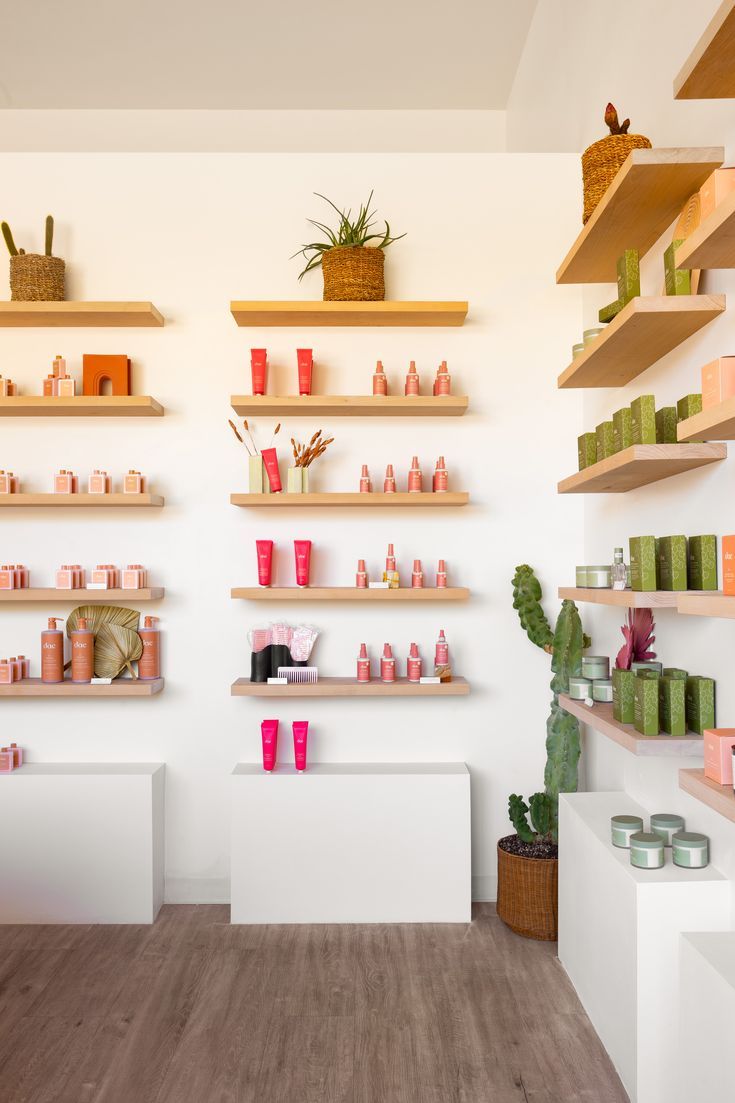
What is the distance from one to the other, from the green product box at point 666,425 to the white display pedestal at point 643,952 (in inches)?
40.8

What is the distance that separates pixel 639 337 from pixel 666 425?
0.25 meters

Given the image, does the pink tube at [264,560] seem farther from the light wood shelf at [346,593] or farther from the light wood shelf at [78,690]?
the light wood shelf at [78,690]

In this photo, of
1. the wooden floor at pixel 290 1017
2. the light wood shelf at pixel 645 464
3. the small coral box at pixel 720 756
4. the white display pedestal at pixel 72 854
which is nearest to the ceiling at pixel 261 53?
the light wood shelf at pixel 645 464

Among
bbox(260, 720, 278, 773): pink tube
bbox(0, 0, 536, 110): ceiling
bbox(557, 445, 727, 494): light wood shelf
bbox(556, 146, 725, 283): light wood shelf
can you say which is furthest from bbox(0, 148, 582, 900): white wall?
bbox(0, 0, 536, 110): ceiling

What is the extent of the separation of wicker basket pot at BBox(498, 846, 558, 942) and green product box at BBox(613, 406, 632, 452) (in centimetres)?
145

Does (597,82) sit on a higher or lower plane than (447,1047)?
higher

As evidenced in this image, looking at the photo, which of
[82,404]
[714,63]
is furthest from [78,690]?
[714,63]

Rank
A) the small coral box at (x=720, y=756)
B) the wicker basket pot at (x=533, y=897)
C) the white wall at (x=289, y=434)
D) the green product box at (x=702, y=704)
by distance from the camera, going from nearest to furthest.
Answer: the small coral box at (x=720, y=756), the green product box at (x=702, y=704), the wicker basket pot at (x=533, y=897), the white wall at (x=289, y=434)

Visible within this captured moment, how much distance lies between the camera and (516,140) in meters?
4.17

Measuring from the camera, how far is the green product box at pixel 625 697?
2.14 meters

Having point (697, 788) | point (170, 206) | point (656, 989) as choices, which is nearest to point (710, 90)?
point (697, 788)

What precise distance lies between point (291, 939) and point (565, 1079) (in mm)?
1096

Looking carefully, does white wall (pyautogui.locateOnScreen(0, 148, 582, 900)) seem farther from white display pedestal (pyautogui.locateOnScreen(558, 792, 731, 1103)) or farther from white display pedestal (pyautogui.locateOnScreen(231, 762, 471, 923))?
white display pedestal (pyautogui.locateOnScreen(558, 792, 731, 1103))

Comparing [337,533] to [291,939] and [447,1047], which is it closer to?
[291,939]
